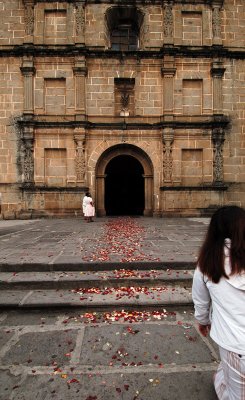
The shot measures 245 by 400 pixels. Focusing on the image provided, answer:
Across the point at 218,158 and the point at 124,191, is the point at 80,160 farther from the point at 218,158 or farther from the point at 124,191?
the point at 124,191

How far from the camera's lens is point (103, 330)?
10.9 ft

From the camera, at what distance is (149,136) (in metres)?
15.2

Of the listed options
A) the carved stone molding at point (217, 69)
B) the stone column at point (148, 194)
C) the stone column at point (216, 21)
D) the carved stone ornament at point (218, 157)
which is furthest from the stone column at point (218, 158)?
the stone column at point (216, 21)

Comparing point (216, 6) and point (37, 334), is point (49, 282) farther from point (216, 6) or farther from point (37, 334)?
point (216, 6)

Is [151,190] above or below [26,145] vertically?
below

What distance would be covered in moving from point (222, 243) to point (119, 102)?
14.9 meters

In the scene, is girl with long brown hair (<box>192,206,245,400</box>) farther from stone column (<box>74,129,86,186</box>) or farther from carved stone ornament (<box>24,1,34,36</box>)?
carved stone ornament (<box>24,1,34,36</box>)

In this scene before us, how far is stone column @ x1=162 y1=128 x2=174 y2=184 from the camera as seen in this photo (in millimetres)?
14852

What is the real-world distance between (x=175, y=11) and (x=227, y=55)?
3.84 meters

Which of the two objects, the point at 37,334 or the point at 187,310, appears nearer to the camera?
the point at 37,334

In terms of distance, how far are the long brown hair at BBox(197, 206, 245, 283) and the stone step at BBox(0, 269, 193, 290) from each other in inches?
111

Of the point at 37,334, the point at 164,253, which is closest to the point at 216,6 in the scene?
the point at 164,253

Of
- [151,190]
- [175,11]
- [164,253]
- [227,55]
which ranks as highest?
[175,11]

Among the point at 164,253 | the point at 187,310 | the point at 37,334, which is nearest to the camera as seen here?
the point at 37,334
